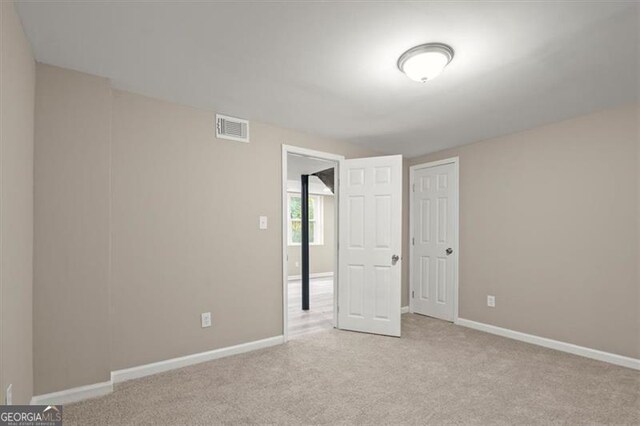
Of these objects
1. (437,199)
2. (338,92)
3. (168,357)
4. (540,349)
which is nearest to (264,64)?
(338,92)

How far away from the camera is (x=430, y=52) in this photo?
2.05 metres

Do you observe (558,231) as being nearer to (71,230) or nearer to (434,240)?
(434,240)

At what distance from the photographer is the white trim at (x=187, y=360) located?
2664 millimetres

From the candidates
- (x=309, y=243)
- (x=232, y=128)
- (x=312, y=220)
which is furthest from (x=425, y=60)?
(x=312, y=220)

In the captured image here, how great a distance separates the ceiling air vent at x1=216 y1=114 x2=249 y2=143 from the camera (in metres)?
3.22

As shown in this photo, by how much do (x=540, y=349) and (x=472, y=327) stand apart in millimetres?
812

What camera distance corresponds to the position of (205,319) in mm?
3088

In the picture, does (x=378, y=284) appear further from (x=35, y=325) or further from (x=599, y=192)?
(x=35, y=325)

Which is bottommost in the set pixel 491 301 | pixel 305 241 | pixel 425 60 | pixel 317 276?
pixel 317 276

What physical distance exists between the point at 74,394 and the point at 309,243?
4.97m

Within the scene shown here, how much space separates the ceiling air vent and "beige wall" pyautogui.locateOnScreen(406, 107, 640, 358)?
2760 mm

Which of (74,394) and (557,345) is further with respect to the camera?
(557,345)

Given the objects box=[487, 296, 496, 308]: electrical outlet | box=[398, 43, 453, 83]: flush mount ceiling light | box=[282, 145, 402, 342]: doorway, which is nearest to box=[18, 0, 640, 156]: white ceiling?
box=[398, 43, 453, 83]: flush mount ceiling light

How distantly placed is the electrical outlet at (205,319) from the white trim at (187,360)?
25 centimetres
